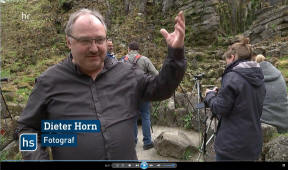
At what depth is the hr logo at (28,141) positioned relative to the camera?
1.47 m

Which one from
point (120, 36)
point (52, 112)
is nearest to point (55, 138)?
point (52, 112)

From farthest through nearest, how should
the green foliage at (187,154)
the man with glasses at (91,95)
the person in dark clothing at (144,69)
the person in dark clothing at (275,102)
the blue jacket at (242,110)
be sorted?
the person in dark clothing at (144,69) < the green foliage at (187,154) < the person in dark clothing at (275,102) < the blue jacket at (242,110) < the man with glasses at (91,95)

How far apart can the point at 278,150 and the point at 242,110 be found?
26.7 inches

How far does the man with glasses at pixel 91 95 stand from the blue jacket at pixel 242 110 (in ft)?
3.36

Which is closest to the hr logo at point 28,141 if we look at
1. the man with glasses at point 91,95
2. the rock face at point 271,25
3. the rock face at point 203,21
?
the man with glasses at point 91,95

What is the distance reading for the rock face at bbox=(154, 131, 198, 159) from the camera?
4.07 metres

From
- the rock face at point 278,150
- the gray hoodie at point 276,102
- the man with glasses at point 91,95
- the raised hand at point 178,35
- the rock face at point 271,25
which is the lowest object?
the rock face at point 278,150

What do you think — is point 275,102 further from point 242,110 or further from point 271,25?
point 271,25

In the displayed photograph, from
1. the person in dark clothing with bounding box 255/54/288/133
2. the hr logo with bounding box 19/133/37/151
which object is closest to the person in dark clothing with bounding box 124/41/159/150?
the person in dark clothing with bounding box 255/54/288/133

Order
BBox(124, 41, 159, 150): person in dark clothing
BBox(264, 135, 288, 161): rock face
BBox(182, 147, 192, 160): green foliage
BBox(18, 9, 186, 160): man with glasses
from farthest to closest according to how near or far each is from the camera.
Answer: BBox(124, 41, 159, 150): person in dark clothing, BBox(182, 147, 192, 160): green foliage, BBox(264, 135, 288, 161): rock face, BBox(18, 9, 186, 160): man with glasses

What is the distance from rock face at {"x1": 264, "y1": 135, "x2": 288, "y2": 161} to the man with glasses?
1606mm

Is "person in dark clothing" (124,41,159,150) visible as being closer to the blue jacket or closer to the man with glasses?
the blue jacket

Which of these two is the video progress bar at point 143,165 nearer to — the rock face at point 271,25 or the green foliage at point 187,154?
the green foliage at point 187,154

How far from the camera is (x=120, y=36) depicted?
11.9 metres
